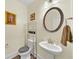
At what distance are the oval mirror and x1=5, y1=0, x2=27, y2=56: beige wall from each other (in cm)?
80

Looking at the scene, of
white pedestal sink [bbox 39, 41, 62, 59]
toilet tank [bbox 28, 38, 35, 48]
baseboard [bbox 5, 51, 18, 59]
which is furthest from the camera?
toilet tank [bbox 28, 38, 35, 48]

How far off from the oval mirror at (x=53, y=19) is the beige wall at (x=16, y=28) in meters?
0.80

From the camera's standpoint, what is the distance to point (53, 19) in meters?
2.12

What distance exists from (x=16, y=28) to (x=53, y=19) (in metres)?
1.22

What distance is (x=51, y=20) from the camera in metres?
2.20

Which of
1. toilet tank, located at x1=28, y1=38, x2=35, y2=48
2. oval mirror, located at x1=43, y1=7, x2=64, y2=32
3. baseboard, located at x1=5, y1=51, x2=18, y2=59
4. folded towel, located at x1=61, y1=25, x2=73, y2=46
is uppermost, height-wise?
oval mirror, located at x1=43, y1=7, x2=64, y2=32

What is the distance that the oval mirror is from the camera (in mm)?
1875

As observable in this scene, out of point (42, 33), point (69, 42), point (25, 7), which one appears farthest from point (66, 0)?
point (25, 7)

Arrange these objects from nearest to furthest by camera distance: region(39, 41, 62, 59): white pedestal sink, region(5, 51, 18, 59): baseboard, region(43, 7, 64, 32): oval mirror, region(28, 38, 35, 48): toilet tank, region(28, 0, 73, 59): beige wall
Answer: region(39, 41, 62, 59): white pedestal sink → region(28, 0, 73, 59): beige wall → region(43, 7, 64, 32): oval mirror → region(5, 51, 18, 59): baseboard → region(28, 38, 35, 48): toilet tank

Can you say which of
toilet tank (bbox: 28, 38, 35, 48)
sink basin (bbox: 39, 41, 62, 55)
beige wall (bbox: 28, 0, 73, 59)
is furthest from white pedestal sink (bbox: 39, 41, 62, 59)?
toilet tank (bbox: 28, 38, 35, 48)

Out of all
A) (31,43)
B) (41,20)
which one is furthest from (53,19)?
(31,43)

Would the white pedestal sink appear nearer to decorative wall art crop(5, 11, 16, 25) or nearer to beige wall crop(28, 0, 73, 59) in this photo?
beige wall crop(28, 0, 73, 59)

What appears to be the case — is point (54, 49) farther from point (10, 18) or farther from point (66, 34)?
point (10, 18)
